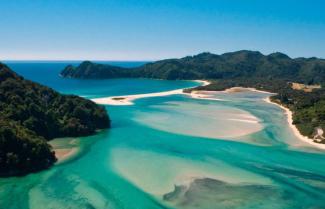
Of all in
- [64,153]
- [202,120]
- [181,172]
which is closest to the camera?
[181,172]

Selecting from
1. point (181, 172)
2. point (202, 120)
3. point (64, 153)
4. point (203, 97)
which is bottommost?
point (64, 153)

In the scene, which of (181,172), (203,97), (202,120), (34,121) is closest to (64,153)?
(34,121)

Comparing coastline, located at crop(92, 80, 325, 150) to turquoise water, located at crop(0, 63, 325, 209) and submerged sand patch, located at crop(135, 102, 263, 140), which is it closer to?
turquoise water, located at crop(0, 63, 325, 209)

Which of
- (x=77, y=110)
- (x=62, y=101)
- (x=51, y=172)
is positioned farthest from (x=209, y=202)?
(x=62, y=101)

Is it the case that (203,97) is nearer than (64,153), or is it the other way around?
(64,153)

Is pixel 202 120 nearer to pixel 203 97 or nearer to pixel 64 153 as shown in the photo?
pixel 64 153

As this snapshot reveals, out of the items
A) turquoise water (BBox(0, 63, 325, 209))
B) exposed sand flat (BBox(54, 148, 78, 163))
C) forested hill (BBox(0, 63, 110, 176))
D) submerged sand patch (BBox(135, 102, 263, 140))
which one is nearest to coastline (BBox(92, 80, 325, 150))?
turquoise water (BBox(0, 63, 325, 209))
